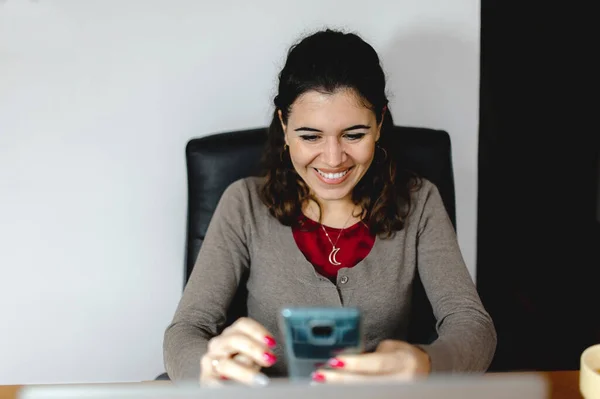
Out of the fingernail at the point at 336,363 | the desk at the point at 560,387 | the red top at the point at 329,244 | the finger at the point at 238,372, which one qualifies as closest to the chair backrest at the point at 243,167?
the red top at the point at 329,244

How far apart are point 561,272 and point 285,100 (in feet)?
5.58

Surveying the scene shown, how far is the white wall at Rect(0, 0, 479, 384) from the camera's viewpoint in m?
1.65

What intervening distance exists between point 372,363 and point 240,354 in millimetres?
201

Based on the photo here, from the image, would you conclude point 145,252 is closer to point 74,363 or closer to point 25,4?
point 74,363

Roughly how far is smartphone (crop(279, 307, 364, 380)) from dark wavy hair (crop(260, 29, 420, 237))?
2.03 ft

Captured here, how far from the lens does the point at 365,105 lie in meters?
1.36

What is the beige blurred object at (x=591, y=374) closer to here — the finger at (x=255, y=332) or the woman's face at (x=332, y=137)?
the finger at (x=255, y=332)

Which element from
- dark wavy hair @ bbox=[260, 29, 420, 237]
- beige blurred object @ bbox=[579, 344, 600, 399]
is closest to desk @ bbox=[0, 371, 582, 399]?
beige blurred object @ bbox=[579, 344, 600, 399]

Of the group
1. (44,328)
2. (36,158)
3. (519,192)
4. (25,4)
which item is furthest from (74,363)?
(519,192)

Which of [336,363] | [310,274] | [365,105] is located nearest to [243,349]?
[336,363]

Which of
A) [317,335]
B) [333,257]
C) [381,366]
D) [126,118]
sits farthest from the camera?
[126,118]

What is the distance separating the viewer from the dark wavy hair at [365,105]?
1.35 m

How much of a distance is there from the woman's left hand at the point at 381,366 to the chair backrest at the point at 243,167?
462 mm

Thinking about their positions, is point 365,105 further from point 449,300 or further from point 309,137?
point 449,300
